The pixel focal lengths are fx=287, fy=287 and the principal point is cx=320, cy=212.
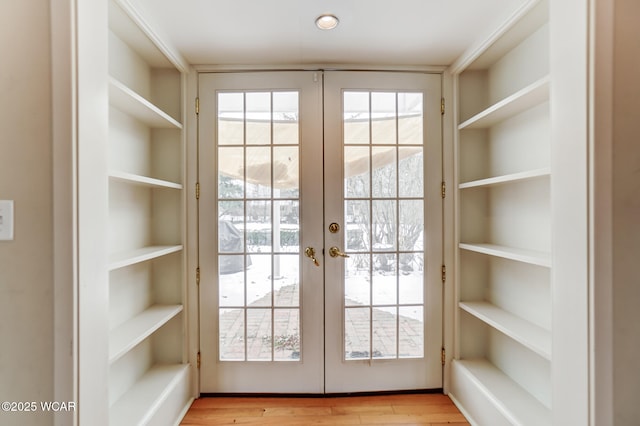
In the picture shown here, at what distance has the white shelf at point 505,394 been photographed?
4.66 feet

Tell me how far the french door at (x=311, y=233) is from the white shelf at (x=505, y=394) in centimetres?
23

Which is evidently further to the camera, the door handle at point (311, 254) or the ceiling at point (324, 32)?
the door handle at point (311, 254)

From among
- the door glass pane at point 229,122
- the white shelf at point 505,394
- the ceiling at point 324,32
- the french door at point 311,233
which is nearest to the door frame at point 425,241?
the french door at point 311,233

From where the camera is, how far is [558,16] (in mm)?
1066

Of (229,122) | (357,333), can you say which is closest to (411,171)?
(357,333)

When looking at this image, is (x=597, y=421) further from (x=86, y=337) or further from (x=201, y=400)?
(x=201, y=400)

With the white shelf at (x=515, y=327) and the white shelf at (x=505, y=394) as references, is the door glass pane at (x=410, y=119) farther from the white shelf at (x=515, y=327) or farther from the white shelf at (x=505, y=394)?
the white shelf at (x=505, y=394)

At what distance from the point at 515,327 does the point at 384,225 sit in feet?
2.99

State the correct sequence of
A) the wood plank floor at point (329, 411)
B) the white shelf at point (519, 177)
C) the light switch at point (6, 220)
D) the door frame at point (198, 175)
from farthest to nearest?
the door frame at point (198, 175) → the wood plank floor at point (329, 411) → the white shelf at point (519, 177) → the light switch at point (6, 220)

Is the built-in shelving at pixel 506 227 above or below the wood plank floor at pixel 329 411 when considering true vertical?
above

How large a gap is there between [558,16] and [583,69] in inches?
10.4

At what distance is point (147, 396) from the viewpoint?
5.13ft

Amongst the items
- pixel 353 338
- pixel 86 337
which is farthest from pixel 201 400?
pixel 86 337

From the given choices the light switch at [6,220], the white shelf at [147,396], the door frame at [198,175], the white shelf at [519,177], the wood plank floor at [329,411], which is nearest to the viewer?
the light switch at [6,220]
